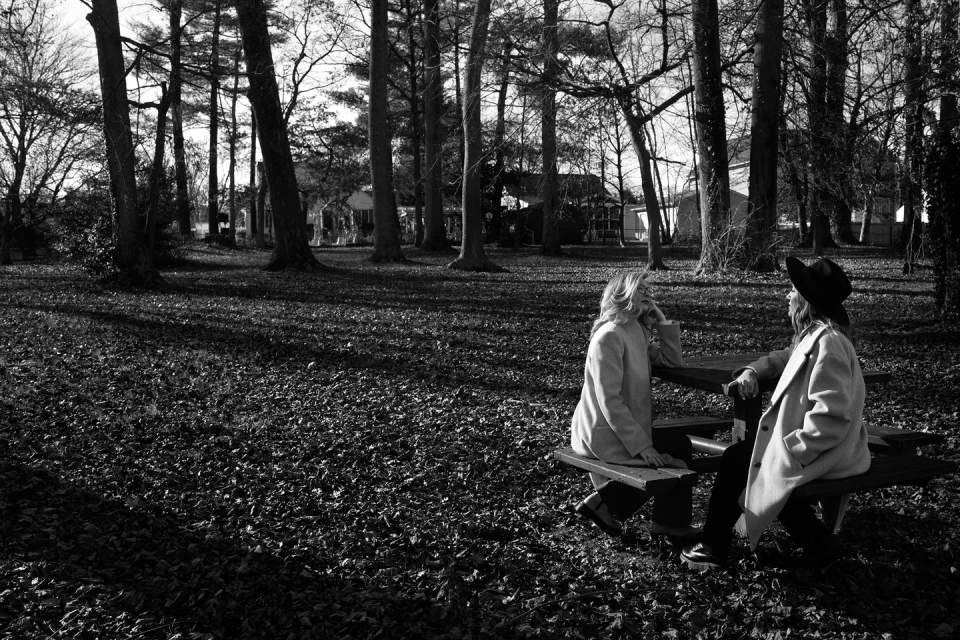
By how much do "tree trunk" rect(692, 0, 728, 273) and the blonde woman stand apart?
1532 centimetres

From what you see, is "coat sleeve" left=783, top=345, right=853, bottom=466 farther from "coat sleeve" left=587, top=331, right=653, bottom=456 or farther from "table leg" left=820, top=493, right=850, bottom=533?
"coat sleeve" left=587, top=331, right=653, bottom=456

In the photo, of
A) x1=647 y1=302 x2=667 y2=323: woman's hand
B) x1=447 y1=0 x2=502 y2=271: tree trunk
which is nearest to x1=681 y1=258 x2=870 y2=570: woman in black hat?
x1=647 y1=302 x2=667 y2=323: woman's hand

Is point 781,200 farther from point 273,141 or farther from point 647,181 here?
point 273,141

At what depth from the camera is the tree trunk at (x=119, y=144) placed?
1628 cm

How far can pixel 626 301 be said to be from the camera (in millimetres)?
4051

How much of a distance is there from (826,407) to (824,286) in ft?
1.70

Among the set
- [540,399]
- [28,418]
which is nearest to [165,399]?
[28,418]

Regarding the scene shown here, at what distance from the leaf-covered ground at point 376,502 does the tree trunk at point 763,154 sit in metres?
7.03

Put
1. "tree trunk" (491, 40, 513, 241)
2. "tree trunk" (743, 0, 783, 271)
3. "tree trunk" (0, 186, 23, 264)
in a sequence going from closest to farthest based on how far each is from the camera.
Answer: "tree trunk" (491, 40, 513, 241)
"tree trunk" (743, 0, 783, 271)
"tree trunk" (0, 186, 23, 264)

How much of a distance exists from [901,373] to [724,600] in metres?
5.58

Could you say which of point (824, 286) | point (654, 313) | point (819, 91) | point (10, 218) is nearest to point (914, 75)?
point (819, 91)

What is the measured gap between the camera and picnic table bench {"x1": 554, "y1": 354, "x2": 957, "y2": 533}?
371cm

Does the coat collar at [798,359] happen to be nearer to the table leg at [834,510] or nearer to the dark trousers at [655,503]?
the table leg at [834,510]

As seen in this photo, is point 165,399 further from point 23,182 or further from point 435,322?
point 23,182
